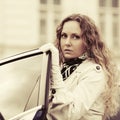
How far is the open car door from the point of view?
3.40 meters

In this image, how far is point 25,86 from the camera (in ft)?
11.4

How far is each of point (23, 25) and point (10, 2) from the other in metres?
Result: 0.81

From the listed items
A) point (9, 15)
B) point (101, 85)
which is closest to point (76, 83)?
point (101, 85)

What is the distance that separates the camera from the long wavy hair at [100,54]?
11.9ft

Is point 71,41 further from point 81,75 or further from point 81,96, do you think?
point 81,96

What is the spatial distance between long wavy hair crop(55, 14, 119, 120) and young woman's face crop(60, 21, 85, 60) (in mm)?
28

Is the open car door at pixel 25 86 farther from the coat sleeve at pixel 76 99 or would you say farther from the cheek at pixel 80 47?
the cheek at pixel 80 47

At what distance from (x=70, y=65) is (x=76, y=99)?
273 mm

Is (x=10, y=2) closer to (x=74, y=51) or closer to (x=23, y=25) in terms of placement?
(x=23, y=25)

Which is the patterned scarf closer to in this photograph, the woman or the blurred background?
the woman

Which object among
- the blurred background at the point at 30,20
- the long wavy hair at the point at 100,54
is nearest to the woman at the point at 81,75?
the long wavy hair at the point at 100,54

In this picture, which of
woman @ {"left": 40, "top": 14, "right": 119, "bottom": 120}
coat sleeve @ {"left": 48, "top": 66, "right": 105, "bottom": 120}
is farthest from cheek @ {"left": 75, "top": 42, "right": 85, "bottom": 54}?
coat sleeve @ {"left": 48, "top": 66, "right": 105, "bottom": 120}

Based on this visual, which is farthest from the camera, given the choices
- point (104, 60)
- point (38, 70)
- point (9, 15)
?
point (9, 15)

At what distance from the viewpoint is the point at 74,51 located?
3672mm
